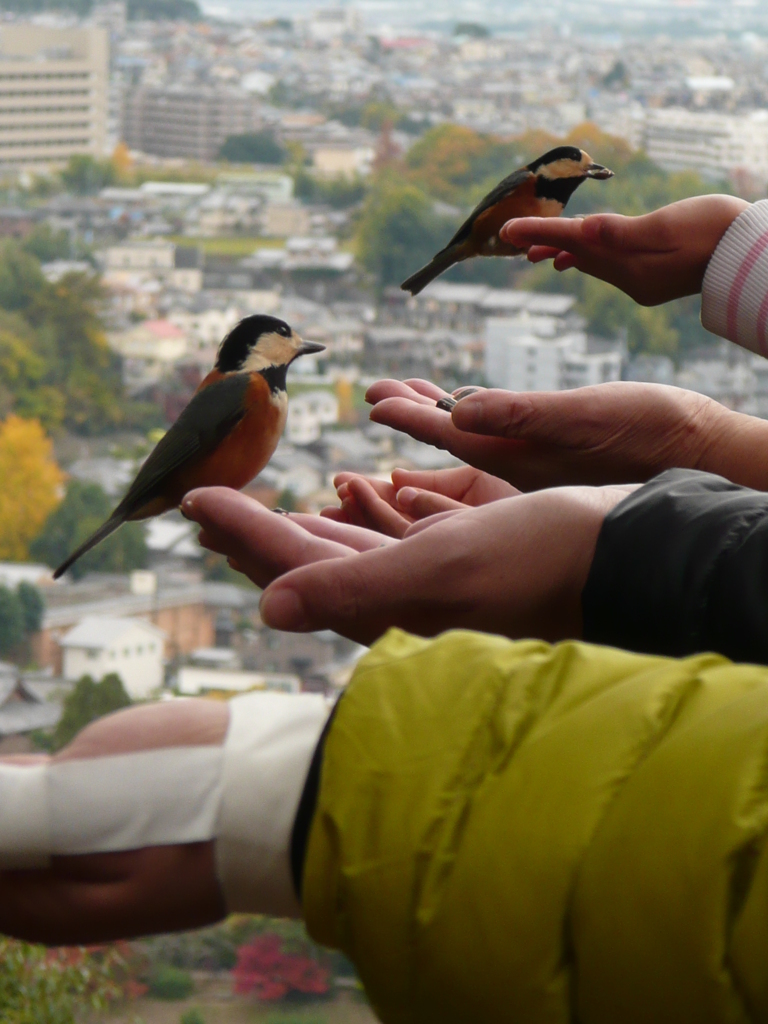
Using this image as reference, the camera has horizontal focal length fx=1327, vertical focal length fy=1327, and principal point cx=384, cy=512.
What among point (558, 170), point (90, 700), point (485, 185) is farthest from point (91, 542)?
point (90, 700)

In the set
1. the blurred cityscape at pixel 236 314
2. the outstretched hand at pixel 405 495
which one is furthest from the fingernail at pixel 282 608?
the blurred cityscape at pixel 236 314

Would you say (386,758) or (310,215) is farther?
(310,215)

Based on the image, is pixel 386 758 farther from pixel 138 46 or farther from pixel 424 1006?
pixel 138 46

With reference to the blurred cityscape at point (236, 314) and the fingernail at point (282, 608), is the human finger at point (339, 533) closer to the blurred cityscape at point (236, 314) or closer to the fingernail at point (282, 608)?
the fingernail at point (282, 608)

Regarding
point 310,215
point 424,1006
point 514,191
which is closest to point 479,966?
point 424,1006

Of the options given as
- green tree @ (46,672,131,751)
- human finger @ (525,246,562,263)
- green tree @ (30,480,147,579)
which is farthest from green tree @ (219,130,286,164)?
human finger @ (525,246,562,263)

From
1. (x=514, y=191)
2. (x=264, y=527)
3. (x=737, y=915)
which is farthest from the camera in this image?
(x=514, y=191)

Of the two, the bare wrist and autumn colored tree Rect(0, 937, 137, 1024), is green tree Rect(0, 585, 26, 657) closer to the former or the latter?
autumn colored tree Rect(0, 937, 137, 1024)
